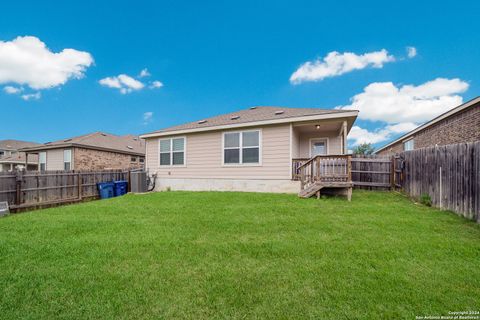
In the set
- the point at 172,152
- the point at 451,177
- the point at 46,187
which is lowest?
the point at 46,187

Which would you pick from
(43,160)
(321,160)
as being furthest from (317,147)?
(43,160)

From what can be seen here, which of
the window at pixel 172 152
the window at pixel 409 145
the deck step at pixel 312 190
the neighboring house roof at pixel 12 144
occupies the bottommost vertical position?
the deck step at pixel 312 190

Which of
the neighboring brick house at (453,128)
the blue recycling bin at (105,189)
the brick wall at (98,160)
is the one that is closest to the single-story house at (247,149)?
the blue recycling bin at (105,189)

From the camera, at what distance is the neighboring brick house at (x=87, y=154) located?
48.2 feet

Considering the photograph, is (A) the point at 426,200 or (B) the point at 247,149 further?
(B) the point at 247,149

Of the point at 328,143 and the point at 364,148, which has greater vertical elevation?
the point at 364,148

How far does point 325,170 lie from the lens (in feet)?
28.9

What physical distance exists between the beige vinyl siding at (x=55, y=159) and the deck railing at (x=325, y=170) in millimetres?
16183

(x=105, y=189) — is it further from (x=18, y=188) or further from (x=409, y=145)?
(x=409, y=145)

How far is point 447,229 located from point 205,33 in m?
15.1

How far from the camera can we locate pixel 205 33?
14.0 meters

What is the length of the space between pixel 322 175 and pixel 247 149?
3.40m

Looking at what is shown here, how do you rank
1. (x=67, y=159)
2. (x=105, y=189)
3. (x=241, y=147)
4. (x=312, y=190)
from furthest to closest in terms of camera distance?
(x=67, y=159) → (x=105, y=189) → (x=241, y=147) → (x=312, y=190)

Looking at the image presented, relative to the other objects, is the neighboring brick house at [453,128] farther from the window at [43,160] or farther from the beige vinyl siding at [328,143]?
the window at [43,160]
